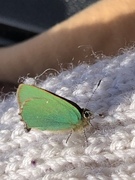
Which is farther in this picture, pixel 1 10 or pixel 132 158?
pixel 1 10

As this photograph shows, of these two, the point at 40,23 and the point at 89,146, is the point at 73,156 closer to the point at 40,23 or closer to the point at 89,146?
the point at 89,146

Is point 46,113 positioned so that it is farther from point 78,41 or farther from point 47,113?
A: point 78,41

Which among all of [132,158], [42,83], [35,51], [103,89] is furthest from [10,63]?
[132,158]

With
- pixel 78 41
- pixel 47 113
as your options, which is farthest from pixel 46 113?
pixel 78 41

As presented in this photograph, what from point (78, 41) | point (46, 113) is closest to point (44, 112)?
point (46, 113)

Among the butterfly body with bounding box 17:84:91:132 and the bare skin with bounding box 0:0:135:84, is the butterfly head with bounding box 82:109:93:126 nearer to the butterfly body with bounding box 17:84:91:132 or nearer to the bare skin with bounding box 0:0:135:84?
the butterfly body with bounding box 17:84:91:132

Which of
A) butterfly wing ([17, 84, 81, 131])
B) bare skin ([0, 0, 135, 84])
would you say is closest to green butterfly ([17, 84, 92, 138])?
butterfly wing ([17, 84, 81, 131])

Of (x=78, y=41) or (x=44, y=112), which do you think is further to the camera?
(x=78, y=41)
